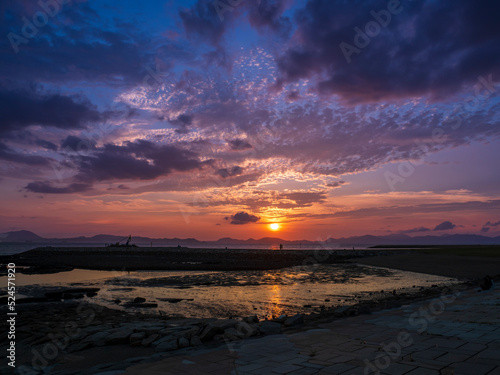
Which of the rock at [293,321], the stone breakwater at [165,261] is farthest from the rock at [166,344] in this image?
the stone breakwater at [165,261]

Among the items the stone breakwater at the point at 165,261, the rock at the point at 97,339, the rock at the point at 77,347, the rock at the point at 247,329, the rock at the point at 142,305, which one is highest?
the rock at the point at 247,329

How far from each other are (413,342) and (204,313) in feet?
30.9

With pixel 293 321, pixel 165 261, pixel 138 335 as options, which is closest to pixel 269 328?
pixel 293 321

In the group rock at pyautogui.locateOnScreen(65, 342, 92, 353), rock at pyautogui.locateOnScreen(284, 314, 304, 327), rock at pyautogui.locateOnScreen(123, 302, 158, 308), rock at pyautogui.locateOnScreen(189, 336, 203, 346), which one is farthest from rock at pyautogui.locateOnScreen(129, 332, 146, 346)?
rock at pyautogui.locateOnScreen(123, 302, 158, 308)

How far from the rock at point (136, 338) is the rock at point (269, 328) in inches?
136

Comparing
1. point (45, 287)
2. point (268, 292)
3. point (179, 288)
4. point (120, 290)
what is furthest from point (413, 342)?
point (45, 287)

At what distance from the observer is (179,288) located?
2258 centimetres

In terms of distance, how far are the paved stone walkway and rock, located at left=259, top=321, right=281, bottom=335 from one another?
1.68 ft

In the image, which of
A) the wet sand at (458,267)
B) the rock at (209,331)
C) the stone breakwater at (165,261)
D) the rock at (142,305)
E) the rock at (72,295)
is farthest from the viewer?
the stone breakwater at (165,261)

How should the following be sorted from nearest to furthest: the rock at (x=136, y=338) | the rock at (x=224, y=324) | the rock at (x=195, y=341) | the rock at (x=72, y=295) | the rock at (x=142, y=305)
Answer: the rock at (x=195, y=341), the rock at (x=136, y=338), the rock at (x=224, y=324), the rock at (x=142, y=305), the rock at (x=72, y=295)

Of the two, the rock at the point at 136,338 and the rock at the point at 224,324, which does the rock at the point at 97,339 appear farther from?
the rock at the point at 224,324

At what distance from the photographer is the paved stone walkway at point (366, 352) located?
5832 millimetres

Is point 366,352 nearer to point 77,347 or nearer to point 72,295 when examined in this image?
point 77,347

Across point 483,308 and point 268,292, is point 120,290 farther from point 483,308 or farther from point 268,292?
point 483,308
